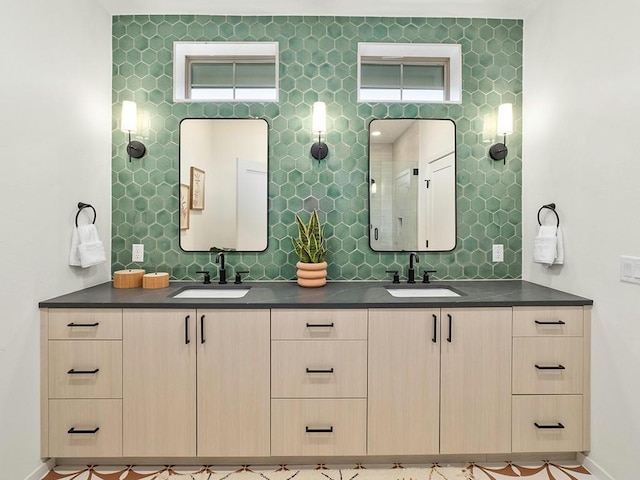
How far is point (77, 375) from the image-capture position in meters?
1.88

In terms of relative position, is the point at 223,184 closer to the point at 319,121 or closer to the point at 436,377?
the point at 319,121

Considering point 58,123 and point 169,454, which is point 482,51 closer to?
point 58,123

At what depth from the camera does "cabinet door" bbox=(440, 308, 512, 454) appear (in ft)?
6.31

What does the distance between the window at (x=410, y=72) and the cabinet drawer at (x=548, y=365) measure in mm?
1675

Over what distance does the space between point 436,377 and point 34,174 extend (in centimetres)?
226

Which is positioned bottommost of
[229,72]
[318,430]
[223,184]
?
[318,430]

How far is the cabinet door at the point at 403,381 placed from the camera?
1.91m

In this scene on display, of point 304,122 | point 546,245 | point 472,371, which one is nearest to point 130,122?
point 304,122

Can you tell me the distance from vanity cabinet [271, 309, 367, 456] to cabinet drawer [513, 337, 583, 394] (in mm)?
810

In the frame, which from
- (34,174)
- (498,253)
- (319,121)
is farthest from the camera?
(498,253)

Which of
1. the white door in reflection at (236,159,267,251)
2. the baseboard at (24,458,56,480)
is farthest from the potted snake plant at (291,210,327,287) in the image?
the baseboard at (24,458,56,480)

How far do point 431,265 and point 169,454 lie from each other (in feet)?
6.26

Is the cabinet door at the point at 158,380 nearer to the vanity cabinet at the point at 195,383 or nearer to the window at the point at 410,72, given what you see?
the vanity cabinet at the point at 195,383

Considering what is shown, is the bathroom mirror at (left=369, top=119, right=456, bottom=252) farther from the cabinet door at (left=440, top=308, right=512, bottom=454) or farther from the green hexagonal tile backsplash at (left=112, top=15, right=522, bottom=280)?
the cabinet door at (left=440, top=308, right=512, bottom=454)
